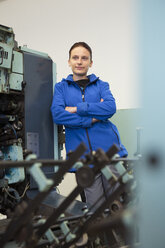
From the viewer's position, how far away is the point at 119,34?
3.60 meters

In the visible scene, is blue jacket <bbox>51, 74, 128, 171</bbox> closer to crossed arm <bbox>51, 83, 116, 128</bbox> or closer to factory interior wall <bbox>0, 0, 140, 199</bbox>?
crossed arm <bbox>51, 83, 116, 128</bbox>

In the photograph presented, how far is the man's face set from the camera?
7.72ft

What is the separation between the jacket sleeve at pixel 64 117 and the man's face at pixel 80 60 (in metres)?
0.21

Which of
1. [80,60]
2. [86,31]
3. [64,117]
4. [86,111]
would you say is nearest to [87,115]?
[86,111]

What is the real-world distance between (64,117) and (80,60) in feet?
1.53

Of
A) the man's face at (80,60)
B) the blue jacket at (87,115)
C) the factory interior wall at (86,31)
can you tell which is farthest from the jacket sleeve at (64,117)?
the factory interior wall at (86,31)

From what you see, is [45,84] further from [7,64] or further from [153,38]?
[153,38]

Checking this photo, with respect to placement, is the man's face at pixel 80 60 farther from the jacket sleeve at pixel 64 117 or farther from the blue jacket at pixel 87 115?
the jacket sleeve at pixel 64 117

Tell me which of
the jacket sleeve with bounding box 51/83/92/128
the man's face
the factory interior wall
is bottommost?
the jacket sleeve with bounding box 51/83/92/128

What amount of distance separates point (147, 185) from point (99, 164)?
463 millimetres

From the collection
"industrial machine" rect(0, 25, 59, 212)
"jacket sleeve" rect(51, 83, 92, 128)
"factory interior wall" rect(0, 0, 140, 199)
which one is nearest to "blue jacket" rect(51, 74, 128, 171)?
"jacket sleeve" rect(51, 83, 92, 128)

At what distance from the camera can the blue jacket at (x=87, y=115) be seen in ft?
7.14

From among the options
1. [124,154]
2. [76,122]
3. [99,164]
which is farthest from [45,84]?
[99,164]

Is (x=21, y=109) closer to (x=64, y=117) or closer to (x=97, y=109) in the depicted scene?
(x=64, y=117)
